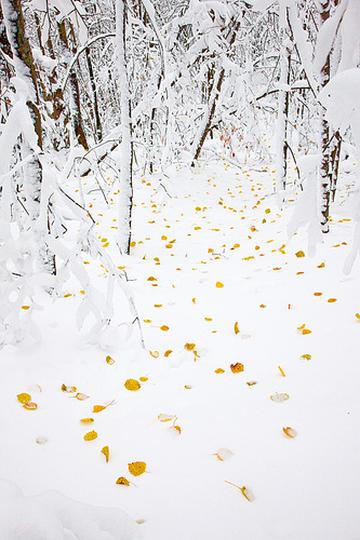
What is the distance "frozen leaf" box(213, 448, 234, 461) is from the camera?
160 cm

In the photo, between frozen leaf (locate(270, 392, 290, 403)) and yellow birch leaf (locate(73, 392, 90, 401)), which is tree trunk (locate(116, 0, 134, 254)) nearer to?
yellow birch leaf (locate(73, 392, 90, 401))

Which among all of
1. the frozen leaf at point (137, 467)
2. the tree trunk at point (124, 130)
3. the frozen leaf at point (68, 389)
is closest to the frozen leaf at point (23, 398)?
the frozen leaf at point (68, 389)

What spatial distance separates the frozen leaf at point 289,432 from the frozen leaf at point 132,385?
2.77 ft

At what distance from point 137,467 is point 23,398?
0.74 metres

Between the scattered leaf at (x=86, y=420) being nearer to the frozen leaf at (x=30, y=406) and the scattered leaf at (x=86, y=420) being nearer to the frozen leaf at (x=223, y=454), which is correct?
the frozen leaf at (x=30, y=406)

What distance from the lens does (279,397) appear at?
1.91 metres

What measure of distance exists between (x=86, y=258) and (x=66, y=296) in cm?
118

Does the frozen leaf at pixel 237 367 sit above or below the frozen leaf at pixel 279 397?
below

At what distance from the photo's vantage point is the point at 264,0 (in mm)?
964

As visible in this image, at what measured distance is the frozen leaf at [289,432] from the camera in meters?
1.67

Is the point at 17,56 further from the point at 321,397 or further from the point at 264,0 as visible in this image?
the point at 321,397

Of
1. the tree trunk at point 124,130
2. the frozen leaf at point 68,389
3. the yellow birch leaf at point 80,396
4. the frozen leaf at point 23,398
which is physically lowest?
the yellow birch leaf at point 80,396

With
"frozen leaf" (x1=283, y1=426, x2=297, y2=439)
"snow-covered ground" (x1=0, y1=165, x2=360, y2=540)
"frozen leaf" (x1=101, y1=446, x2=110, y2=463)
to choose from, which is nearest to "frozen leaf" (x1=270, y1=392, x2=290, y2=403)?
"snow-covered ground" (x1=0, y1=165, x2=360, y2=540)

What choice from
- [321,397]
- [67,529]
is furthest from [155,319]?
[67,529]
